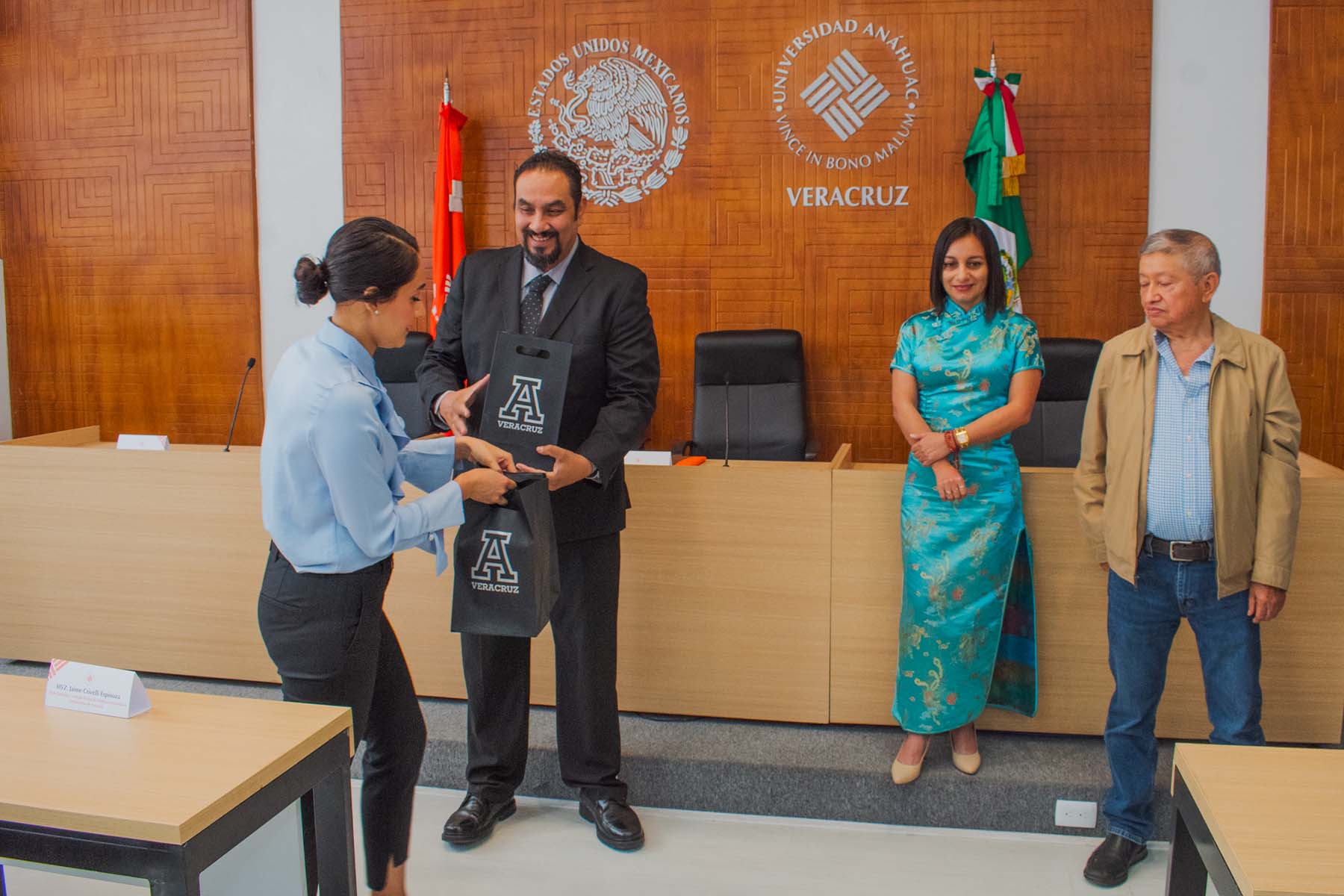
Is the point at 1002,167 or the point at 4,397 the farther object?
the point at 4,397

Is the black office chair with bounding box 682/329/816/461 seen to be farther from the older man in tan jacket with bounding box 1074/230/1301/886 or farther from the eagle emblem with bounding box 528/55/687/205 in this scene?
the older man in tan jacket with bounding box 1074/230/1301/886

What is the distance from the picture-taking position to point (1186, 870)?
5.32 feet

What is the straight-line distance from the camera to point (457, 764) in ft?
10.2

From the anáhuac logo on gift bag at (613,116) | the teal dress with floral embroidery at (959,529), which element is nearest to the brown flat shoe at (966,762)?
the teal dress with floral embroidery at (959,529)

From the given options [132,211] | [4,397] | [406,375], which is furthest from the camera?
[132,211]

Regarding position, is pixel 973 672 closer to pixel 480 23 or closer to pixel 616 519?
pixel 616 519

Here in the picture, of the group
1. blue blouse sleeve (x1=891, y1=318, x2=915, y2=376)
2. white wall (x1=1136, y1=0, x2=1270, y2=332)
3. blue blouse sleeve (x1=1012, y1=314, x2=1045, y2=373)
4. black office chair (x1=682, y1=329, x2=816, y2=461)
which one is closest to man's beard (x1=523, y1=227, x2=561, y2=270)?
blue blouse sleeve (x1=891, y1=318, x2=915, y2=376)

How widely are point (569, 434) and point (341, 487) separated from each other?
852mm

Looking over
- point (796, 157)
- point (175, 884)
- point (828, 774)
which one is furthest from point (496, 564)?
point (796, 157)

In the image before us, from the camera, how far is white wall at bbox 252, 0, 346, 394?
5.09 metres

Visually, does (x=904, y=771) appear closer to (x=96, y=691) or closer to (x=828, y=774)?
(x=828, y=774)

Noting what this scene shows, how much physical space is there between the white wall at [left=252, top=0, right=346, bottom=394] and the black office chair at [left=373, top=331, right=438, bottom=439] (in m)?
0.69

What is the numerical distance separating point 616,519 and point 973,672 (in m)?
1.02

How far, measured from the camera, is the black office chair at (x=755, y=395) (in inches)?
173
